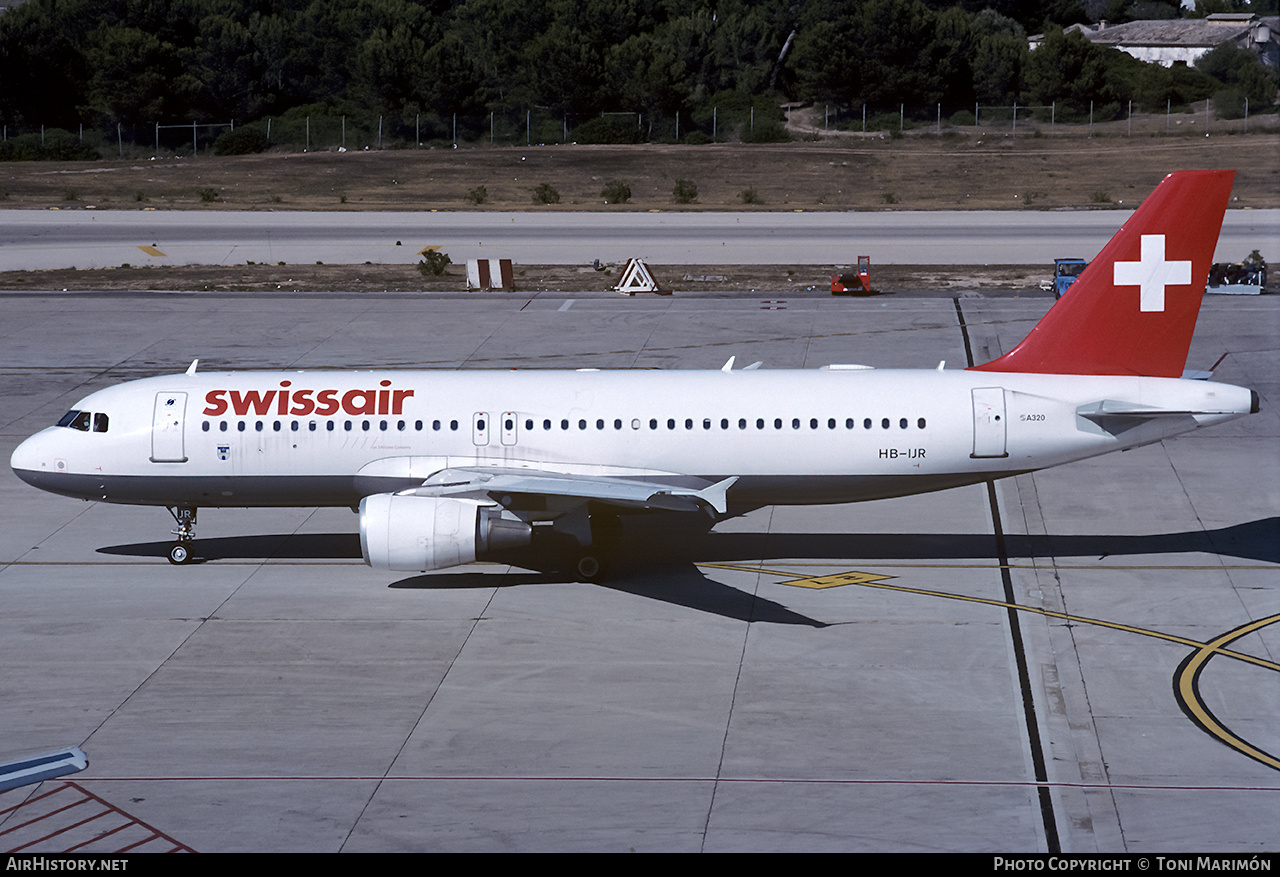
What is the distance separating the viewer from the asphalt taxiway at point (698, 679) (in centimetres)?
1848

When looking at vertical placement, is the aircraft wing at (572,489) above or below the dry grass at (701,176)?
below

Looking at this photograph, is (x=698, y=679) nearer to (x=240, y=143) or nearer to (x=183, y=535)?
(x=183, y=535)

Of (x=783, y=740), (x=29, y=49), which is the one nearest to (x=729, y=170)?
(x=29, y=49)

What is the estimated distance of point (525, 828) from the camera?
59.6 feet

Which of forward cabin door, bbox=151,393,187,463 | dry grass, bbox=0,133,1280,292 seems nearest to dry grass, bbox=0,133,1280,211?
dry grass, bbox=0,133,1280,292

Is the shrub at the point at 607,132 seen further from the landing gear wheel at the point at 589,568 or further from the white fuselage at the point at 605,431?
the landing gear wheel at the point at 589,568

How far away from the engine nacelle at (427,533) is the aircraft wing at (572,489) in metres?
0.76

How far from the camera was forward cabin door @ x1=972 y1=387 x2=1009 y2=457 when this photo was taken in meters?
28.4

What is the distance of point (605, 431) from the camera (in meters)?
29.2

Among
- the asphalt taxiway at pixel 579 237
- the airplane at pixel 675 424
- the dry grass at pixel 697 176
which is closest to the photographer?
the airplane at pixel 675 424

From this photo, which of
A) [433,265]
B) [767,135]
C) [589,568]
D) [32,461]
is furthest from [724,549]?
[767,135]

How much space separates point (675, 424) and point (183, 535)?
11.3 metres

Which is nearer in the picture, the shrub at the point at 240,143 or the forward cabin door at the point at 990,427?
the forward cabin door at the point at 990,427

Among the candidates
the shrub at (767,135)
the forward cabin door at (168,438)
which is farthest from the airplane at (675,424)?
the shrub at (767,135)
